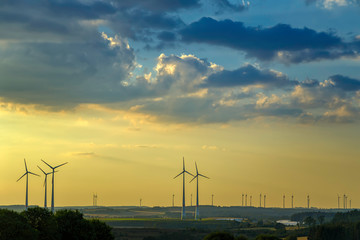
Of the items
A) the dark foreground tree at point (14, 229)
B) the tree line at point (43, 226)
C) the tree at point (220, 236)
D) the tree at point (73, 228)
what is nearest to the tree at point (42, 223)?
the tree line at point (43, 226)

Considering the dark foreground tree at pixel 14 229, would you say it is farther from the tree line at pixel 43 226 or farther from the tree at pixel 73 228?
the tree at pixel 73 228

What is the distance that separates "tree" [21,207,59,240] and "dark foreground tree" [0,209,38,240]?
405 inches

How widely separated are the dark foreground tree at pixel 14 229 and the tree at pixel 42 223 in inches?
405

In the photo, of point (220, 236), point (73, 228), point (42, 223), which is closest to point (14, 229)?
point (42, 223)

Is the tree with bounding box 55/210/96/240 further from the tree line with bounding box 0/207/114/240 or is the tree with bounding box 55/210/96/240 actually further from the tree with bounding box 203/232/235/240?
the tree with bounding box 203/232/235/240

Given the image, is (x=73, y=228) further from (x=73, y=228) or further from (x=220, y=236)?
(x=220, y=236)

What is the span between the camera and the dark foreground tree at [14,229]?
160250mm

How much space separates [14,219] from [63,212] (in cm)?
3092

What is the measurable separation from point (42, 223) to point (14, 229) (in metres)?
17.2

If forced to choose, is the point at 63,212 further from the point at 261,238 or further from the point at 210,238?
the point at 261,238

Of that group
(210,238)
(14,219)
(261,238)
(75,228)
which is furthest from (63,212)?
(261,238)

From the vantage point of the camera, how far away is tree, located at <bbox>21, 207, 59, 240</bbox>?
177 m

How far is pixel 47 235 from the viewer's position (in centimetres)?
17650

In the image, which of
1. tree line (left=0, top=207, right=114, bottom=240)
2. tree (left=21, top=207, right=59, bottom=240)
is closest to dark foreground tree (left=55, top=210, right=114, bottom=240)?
tree line (left=0, top=207, right=114, bottom=240)
